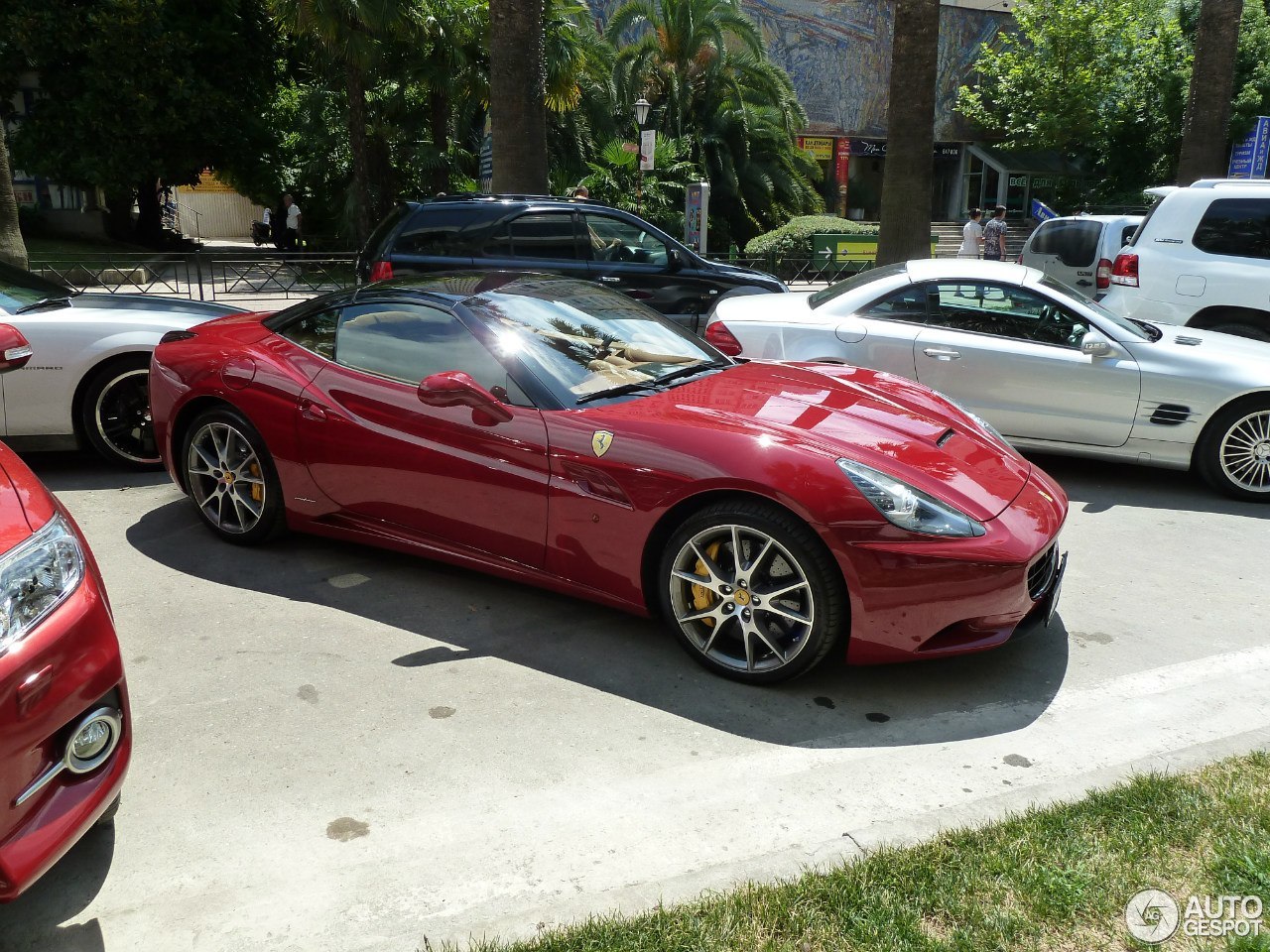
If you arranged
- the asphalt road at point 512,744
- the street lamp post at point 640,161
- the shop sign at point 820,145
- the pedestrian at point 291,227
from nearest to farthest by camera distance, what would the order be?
the asphalt road at point 512,744
the street lamp post at point 640,161
the pedestrian at point 291,227
the shop sign at point 820,145

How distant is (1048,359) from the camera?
657 cm

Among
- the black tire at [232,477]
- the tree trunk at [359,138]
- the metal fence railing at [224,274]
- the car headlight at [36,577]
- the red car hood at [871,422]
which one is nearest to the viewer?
the car headlight at [36,577]

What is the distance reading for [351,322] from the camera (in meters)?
5.00

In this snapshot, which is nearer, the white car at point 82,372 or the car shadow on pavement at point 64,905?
the car shadow on pavement at point 64,905

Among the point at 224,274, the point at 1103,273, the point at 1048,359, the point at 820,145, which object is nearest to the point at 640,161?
the point at 224,274

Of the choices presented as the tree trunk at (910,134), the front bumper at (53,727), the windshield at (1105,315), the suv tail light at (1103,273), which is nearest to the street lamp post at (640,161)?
the tree trunk at (910,134)

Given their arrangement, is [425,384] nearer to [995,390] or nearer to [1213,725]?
[1213,725]

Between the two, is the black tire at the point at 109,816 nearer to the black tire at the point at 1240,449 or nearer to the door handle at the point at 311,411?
the door handle at the point at 311,411

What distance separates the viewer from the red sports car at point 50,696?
229 cm

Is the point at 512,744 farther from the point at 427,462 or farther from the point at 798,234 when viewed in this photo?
the point at 798,234

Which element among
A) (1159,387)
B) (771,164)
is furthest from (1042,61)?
(1159,387)

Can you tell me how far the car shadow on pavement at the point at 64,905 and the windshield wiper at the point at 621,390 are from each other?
2293mm

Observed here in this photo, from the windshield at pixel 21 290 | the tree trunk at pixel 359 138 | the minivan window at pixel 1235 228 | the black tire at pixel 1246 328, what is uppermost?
the tree trunk at pixel 359 138

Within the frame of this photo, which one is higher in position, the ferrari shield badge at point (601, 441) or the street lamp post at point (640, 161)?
the street lamp post at point (640, 161)
